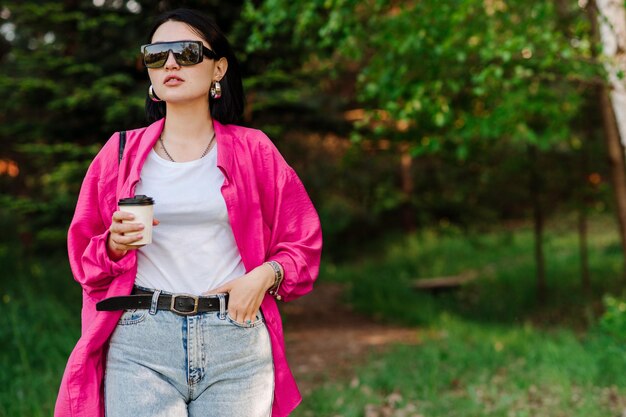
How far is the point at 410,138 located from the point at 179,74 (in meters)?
6.05

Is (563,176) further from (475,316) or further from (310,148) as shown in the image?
(310,148)

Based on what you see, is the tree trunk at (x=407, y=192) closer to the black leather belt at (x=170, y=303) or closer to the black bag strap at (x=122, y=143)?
the black bag strap at (x=122, y=143)

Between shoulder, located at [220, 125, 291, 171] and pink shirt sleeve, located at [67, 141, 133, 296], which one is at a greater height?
shoulder, located at [220, 125, 291, 171]

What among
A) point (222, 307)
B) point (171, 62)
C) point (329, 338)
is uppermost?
point (171, 62)

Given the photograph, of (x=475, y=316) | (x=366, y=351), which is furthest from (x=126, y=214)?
(x=475, y=316)

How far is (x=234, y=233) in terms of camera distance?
2213 millimetres

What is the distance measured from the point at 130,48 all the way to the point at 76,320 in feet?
8.86

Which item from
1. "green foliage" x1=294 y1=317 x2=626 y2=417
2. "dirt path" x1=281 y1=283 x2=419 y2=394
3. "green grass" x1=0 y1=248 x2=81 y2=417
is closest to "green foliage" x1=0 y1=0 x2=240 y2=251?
"green grass" x1=0 y1=248 x2=81 y2=417

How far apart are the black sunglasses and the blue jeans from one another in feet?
2.66

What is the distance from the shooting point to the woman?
84.0 inches

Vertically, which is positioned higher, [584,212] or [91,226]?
[91,226]

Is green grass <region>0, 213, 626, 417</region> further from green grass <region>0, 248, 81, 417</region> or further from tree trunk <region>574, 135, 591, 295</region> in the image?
tree trunk <region>574, 135, 591, 295</region>

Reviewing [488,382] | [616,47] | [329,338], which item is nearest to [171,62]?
[616,47]

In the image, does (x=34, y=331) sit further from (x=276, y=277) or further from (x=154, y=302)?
(x=276, y=277)
